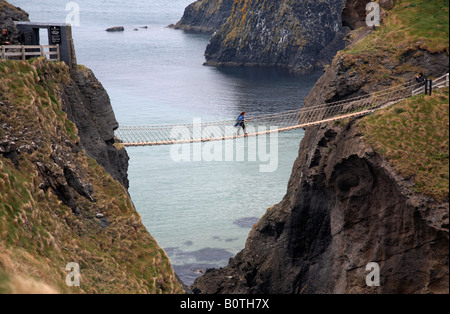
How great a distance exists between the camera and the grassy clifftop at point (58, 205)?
22.3 meters

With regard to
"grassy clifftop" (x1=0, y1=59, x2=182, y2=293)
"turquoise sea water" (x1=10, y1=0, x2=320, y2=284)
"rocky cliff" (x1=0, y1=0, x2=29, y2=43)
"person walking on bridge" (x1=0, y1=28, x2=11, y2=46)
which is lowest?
"turquoise sea water" (x1=10, y1=0, x2=320, y2=284)

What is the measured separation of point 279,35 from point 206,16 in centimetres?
5829

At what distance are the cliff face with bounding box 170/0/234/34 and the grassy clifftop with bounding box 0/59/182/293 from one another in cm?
13887

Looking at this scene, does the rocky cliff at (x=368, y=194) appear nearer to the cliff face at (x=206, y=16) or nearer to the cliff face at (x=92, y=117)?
the cliff face at (x=92, y=117)

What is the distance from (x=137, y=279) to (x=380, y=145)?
12232mm

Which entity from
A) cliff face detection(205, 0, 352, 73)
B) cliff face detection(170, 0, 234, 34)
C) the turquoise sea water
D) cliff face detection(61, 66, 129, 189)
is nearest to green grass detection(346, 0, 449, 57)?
cliff face detection(61, 66, 129, 189)

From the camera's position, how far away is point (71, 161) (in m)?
28.3

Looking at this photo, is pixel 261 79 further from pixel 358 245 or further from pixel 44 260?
pixel 44 260

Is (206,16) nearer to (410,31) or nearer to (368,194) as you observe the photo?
(410,31)

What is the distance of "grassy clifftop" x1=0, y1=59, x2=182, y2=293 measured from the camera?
22.3 m

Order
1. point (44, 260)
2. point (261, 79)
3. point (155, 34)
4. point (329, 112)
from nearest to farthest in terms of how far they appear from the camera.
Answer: point (44, 260) < point (329, 112) < point (261, 79) < point (155, 34)

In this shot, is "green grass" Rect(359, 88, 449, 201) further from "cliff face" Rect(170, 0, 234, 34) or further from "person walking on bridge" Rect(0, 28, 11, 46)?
"cliff face" Rect(170, 0, 234, 34)
